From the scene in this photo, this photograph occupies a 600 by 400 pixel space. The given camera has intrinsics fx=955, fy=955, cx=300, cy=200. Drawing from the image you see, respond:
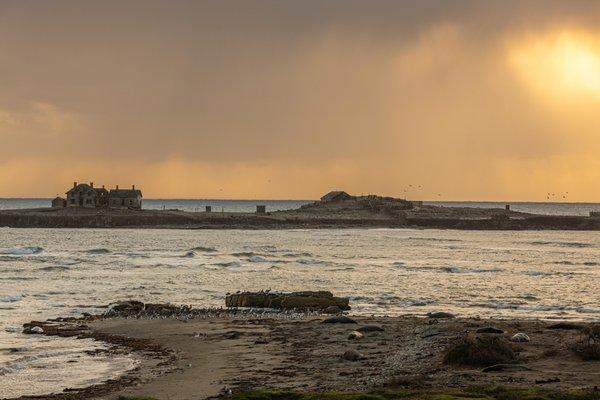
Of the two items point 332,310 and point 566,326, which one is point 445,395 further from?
point 332,310

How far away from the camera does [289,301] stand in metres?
43.8

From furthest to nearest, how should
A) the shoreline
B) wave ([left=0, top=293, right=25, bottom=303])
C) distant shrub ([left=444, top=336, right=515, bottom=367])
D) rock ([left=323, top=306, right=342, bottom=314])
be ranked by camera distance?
the shoreline < wave ([left=0, top=293, right=25, bottom=303]) < rock ([left=323, top=306, right=342, bottom=314]) < distant shrub ([left=444, top=336, right=515, bottom=367])

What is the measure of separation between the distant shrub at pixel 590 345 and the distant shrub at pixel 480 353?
5.81 ft

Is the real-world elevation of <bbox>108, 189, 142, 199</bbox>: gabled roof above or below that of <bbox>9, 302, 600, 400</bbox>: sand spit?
above

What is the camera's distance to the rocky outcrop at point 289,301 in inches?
1711

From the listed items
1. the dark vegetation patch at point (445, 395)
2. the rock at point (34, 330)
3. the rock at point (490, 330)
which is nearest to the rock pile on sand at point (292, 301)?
the rock at point (34, 330)

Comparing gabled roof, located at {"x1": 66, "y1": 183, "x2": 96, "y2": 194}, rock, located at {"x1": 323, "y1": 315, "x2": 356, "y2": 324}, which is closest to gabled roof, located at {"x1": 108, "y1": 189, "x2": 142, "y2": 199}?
gabled roof, located at {"x1": 66, "y1": 183, "x2": 96, "y2": 194}

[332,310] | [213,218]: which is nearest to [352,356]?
[332,310]

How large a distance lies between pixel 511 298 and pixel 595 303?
14.5 ft

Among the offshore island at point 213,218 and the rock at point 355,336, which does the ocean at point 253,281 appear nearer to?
the rock at point 355,336

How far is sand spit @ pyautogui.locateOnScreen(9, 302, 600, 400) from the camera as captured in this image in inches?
894

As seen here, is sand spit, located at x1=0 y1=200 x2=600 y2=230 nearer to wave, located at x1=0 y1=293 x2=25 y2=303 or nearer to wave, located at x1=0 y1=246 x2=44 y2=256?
wave, located at x1=0 y1=246 x2=44 y2=256

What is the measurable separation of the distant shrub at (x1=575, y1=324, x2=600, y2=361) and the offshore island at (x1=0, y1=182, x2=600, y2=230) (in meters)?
136

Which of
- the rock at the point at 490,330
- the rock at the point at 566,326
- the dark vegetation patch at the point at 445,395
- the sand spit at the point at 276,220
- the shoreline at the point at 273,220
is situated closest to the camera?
the dark vegetation patch at the point at 445,395
